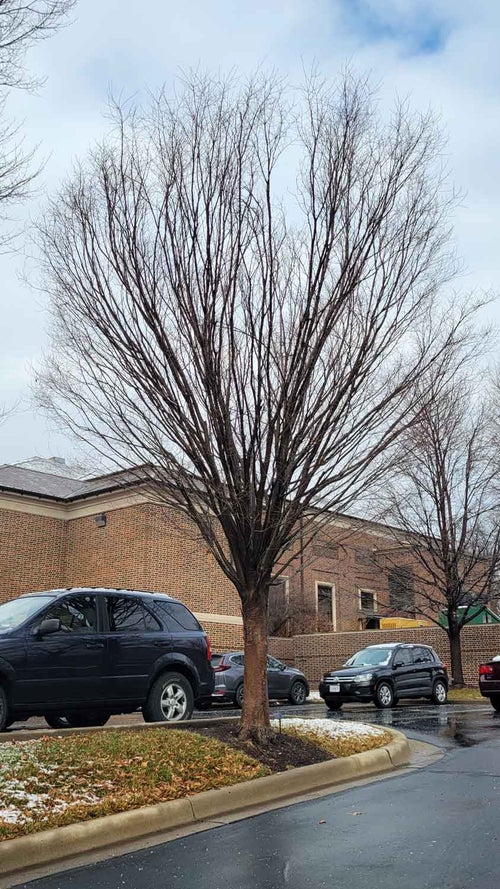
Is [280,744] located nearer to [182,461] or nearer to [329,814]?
[329,814]

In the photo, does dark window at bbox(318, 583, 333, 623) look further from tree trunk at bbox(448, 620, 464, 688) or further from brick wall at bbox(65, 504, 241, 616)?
tree trunk at bbox(448, 620, 464, 688)

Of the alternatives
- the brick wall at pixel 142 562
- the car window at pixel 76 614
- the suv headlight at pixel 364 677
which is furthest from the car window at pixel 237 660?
the car window at pixel 76 614

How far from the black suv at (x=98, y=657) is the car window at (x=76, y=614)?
0.01 m

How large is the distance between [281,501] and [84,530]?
2463cm

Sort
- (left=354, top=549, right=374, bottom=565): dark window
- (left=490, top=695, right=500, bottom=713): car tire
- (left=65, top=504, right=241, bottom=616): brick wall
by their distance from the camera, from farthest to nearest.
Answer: (left=65, top=504, right=241, bottom=616): brick wall < (left=354, top=549, right=374, bottom=565): dark window < (left=490, top=695, right=500, bottom=713): car tire

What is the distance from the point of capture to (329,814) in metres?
7.22

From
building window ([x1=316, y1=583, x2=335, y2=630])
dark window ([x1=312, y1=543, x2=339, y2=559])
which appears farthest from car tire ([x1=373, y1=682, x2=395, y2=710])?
Result: building window ([x1=316, y1=583, x2=335, y2=630])

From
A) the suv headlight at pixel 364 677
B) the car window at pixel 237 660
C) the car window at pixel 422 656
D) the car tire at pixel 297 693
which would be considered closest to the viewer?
the suv headlight at pixel 364 677

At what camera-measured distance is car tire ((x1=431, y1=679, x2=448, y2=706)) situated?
22922 mm

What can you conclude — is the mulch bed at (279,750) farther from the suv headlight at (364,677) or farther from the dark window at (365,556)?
the dark window at (365,556)

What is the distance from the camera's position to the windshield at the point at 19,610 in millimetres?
10523

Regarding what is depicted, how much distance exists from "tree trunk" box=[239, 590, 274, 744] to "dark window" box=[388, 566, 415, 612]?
19533 millimetres

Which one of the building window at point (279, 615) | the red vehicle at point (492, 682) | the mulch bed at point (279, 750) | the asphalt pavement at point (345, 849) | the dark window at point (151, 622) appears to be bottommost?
the asphalt pavement at point (345, 849)

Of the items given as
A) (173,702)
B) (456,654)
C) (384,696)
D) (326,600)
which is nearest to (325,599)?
(326,600)
